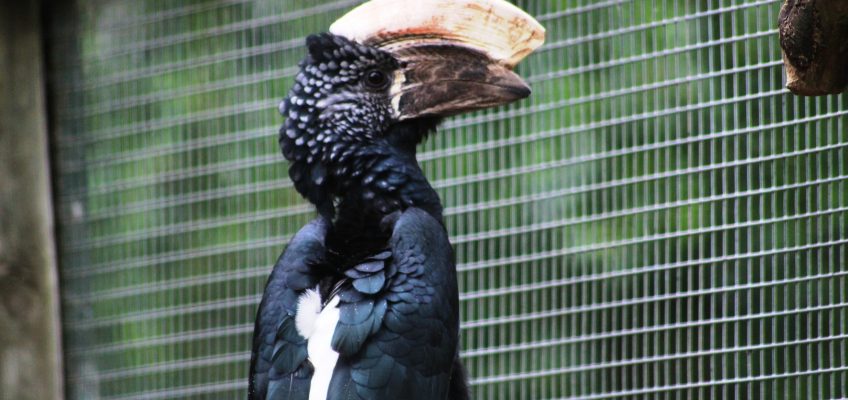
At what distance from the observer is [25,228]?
345cm

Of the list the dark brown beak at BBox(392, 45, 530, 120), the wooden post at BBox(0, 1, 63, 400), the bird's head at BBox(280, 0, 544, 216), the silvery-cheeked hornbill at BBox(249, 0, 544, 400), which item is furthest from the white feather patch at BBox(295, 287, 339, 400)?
the wooden post at BBox(0, 1, 63, 400)

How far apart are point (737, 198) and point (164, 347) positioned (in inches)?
65.9

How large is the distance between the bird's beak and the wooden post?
115 cm

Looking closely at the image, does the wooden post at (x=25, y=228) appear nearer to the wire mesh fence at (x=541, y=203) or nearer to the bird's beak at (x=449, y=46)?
the wire mesh fence at (x=541, y=203)

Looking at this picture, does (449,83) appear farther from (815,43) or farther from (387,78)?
(815,43)

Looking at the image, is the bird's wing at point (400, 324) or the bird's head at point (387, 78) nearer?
the bird's wing at point (400, 324)

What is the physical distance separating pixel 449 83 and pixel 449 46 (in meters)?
0.08

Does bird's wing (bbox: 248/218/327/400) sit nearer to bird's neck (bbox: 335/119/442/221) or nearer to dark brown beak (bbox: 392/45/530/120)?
bird's neck (bbox: 335/119/442/221)

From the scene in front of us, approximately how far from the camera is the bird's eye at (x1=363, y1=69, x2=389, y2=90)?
2750 mm

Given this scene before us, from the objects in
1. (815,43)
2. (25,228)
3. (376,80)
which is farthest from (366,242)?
(25,228)

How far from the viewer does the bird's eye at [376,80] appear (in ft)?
9.02

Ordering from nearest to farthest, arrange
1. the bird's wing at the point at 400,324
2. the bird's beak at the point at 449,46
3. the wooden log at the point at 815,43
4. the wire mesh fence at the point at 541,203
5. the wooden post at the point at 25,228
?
the wooden log at the point at 815,43 < the bird's wing at the point at 400,324 < the bird's beak at the point at 449,46 < the wire mesh fence at the point at 541,203 < the wooden post at the point at 25,228

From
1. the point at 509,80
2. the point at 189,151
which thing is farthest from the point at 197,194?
the point at 509,80

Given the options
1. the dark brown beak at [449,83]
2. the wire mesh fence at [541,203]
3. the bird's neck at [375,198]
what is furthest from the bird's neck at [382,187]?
the wire mesh fence at [541,203]
